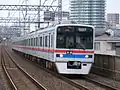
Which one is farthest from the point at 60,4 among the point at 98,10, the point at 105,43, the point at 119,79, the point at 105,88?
the point at 98,10

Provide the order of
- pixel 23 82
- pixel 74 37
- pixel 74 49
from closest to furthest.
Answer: pixel 23 82 < pixel 74 49 < pixel 74 37

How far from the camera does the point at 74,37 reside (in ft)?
51.3

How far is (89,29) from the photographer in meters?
15.8

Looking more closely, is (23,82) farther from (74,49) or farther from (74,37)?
(74,37)

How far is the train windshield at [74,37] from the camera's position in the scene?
15.5m

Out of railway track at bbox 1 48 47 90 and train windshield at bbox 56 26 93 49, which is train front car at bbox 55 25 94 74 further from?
railway track at bbox 1 48 47 90

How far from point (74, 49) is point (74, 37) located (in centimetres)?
65

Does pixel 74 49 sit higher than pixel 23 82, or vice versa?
pixel 74 49

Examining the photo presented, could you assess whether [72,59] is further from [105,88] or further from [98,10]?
[98,10]

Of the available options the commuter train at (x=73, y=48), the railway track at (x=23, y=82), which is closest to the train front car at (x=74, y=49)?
the commuter train at (x=73, y=48)

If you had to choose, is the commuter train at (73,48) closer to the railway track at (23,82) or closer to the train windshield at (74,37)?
the train windshield at (74,37)

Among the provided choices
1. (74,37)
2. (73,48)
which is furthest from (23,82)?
(74,37)

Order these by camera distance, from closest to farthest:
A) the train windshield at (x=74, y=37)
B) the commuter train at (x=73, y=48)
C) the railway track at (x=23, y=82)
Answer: the railway track at (x=23, y=82)
the commuter train at (x=73, y=48)
the train windshield at (x=74, y=37)

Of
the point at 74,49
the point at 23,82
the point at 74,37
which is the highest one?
the point at 74,37
